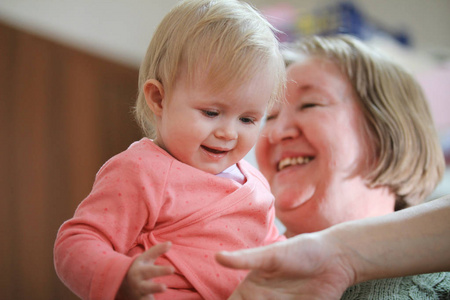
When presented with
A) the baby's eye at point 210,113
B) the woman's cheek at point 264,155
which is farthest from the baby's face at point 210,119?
the woman's cheek at point 264,155

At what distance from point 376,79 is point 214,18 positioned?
0.70 m

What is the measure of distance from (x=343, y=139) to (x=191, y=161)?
592mm

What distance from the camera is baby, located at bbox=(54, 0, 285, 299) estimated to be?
627 millimetres

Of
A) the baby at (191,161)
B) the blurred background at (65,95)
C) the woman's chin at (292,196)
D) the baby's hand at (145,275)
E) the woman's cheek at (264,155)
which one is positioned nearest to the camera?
the baby's hand at (145,275)

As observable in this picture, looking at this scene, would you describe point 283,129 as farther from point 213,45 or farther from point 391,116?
point 213,45

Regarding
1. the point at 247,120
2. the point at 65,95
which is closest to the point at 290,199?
the point at 247,120

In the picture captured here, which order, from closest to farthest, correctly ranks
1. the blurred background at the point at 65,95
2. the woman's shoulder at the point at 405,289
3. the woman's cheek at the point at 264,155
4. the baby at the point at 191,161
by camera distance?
1. the baby at the point at 191,161
2. the woman's shoulder at the point at 405,289
3. the woman's cheek at the point at 264,155
4. the blurred background at the point at 65,95

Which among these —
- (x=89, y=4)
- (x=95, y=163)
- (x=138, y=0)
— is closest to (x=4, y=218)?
(x=95, y=163)

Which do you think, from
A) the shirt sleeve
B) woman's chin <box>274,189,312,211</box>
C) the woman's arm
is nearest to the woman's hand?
the woman's arm

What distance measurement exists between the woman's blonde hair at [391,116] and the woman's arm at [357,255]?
17.5 inches

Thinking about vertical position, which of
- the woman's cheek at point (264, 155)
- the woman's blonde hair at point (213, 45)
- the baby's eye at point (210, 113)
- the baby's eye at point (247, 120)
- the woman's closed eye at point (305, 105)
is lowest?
the woman's cheek at point (264, 155)

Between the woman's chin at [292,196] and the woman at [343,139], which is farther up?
the woman at [343,139]

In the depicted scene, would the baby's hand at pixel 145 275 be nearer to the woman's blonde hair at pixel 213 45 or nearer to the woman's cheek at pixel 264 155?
the woman's blonde hair at pixel 213 45

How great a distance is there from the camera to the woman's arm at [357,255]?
2.08 feet
